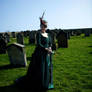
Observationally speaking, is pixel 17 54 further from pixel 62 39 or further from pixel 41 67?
pixel 62 39

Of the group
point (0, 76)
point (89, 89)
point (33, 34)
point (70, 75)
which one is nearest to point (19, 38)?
point (33, 34)

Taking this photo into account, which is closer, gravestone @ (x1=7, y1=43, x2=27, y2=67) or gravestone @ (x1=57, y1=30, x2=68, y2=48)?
gravestone @ (x1=7, y1=43, x2=27, y2=67)

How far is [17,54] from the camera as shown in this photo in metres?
6.71

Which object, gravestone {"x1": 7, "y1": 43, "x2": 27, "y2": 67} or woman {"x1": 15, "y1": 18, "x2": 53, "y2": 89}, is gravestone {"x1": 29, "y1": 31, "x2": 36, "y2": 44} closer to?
gravestone {"x1": 7, "y1": 43, "x2": 27, "y2": 67}

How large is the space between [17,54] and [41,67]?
3.50m

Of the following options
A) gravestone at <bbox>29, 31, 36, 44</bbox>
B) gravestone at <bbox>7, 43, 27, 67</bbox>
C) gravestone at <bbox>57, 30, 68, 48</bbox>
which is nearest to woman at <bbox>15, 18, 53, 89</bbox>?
gravestone at <bbox>7, 43, 27, 67</bbox>

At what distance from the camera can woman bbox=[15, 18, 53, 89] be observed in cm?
362

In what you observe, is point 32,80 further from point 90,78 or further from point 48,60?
point 90,78

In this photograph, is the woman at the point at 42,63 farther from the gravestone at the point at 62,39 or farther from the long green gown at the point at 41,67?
the gravestone at the point at 62,39

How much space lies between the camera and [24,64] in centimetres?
679

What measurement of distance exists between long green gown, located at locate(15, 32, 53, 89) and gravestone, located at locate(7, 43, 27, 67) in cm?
281

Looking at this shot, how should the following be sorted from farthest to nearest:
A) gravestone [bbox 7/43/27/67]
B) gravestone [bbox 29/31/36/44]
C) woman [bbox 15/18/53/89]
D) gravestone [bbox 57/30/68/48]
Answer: gravestone [bbox 29/31/36/44]
gravestone [bbox 57/30/68/48]
gravestone [bbox 7/43/27/67]
woman [bbox 15/18/53/89]

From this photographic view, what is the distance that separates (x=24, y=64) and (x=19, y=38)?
10900mm

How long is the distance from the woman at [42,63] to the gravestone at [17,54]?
9.24ft
